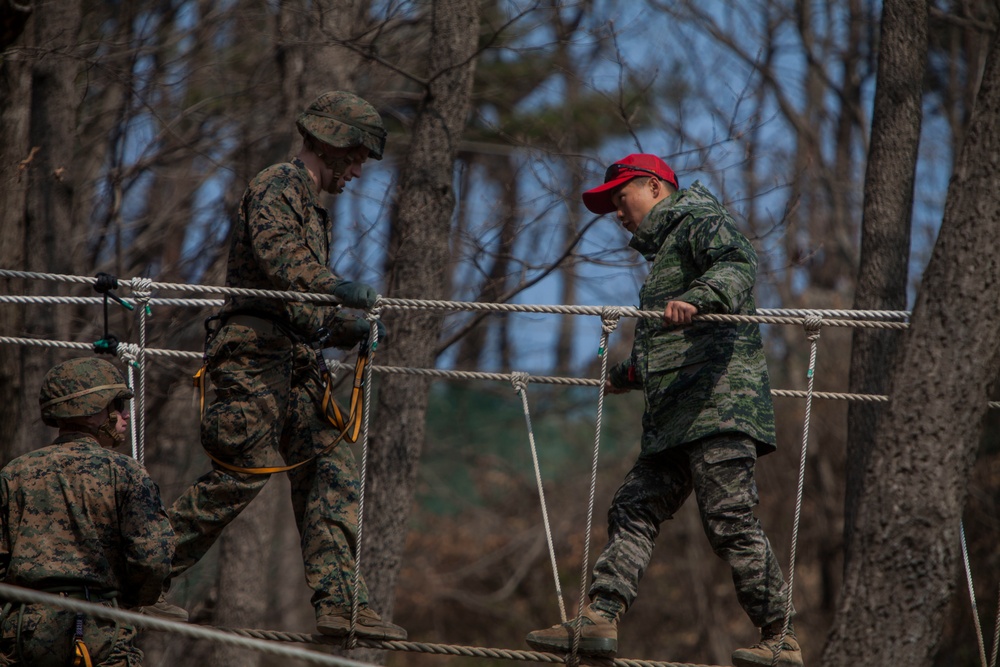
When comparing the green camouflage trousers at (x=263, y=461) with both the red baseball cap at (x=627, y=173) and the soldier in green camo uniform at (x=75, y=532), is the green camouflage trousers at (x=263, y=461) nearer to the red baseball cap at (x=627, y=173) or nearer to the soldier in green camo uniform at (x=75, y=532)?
the soldier in green camo uniform at (x=75, y=532)

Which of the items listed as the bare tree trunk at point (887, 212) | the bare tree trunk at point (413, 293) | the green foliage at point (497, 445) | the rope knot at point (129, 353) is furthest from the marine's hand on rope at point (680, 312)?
the green foliage at point (497, 445)

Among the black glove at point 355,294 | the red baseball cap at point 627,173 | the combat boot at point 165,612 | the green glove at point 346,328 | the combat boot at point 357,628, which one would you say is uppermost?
the red baseball cap at point 627,173

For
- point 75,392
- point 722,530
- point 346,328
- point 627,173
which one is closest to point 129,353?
point 346,328

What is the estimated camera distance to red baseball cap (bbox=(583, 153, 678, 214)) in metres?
4.47

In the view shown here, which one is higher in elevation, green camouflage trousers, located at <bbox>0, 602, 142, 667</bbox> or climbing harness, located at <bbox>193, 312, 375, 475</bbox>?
climbing harness, located at <bbox>193, 312, 375, 475</bbox>

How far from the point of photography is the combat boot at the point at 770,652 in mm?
4090

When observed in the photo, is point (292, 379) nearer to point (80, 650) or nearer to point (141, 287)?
point (141, 287)

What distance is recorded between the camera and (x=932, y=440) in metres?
4.27

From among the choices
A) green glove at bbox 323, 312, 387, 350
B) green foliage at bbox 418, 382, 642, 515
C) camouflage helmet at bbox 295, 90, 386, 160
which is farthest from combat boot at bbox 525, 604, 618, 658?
green foliage at bbox 418, 382, 642, 515

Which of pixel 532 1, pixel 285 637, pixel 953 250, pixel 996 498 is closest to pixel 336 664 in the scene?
pixel 285 637

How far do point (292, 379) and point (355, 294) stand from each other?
55 centimetres

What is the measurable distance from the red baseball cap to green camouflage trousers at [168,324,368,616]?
1.30m

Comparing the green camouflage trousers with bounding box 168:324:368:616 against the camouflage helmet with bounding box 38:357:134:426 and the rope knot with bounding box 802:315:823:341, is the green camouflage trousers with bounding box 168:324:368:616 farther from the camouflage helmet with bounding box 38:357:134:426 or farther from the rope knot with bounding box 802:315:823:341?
the rope knot with bounding box 802:315:823:341

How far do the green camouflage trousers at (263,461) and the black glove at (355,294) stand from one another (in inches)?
14.5
